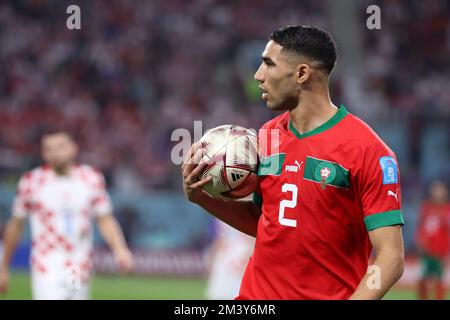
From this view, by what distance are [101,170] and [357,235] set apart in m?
14.1

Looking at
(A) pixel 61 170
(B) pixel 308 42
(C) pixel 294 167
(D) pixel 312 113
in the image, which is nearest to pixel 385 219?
(C) pixel 294 167

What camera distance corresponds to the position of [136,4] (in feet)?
72.0

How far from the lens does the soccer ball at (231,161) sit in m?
4.41

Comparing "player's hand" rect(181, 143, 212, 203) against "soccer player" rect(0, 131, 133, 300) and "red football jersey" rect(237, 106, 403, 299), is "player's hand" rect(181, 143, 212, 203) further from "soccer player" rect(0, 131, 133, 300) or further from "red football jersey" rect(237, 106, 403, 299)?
"soccer player" rect(0, 131, 133, 300)

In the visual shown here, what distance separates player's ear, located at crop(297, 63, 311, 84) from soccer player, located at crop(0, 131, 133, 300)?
4.33 metres

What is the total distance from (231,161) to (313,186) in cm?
45

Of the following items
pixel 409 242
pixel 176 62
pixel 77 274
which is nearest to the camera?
pixel 77 274

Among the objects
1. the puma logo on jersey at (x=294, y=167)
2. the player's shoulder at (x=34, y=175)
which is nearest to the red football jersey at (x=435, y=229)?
the player's shoulder at (x=34, y=175)

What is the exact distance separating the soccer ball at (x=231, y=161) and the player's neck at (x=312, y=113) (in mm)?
263

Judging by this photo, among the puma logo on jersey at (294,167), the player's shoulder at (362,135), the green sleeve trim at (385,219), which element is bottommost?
the green sleeve trim at (385,219)

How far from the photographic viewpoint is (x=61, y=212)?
8.48m

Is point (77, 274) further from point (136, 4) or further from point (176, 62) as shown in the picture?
point (136, 4)

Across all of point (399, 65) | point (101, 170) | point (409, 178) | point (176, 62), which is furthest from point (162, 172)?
point (399, 65)

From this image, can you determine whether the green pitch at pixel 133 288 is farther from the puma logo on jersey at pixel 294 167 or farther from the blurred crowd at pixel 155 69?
the puma logo on jersey at pixel 294 167
